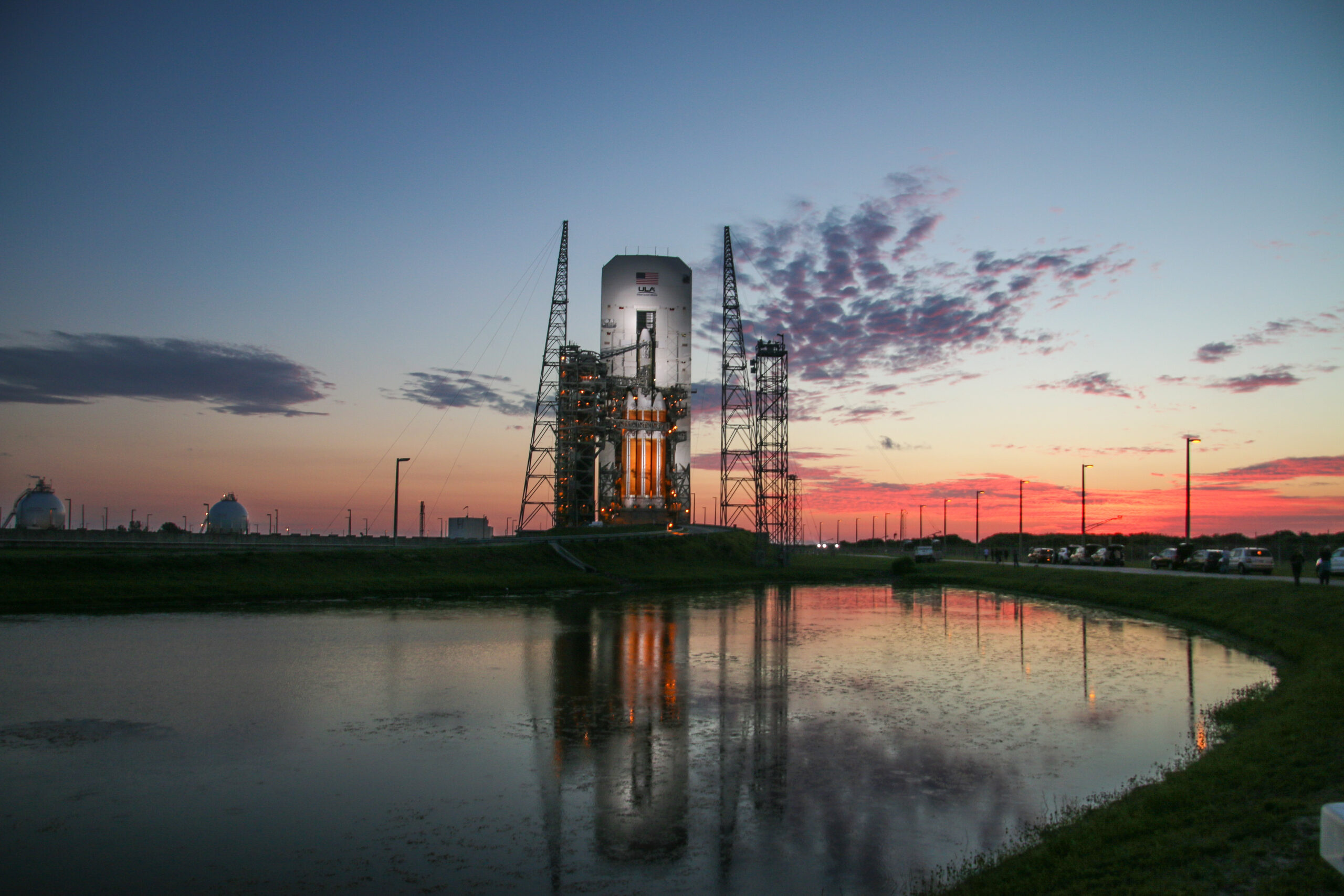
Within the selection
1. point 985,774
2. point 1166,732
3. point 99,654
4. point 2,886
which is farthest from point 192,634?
point 1166,732

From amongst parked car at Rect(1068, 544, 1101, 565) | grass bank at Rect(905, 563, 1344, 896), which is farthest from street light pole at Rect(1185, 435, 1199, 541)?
grass bank at Rect(905, 563, 1344, 896)

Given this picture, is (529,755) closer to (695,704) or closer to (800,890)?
(695,704)

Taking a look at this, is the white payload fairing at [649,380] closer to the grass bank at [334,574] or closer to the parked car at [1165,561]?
the grass bank at [334,574]

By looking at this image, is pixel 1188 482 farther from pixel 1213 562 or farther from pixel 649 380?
pixel 649 380

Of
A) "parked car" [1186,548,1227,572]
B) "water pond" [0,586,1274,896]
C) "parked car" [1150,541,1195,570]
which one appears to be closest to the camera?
"water pond" [0,586,1274,896]

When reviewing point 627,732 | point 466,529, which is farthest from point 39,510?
point 627,732

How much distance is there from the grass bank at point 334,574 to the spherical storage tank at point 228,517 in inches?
1311

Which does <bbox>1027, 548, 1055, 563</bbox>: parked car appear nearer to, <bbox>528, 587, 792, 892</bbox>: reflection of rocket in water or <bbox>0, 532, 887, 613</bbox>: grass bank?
<bbox>0, 532, 887, 613</bbox>: grass bank

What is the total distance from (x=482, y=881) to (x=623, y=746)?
5.85 m

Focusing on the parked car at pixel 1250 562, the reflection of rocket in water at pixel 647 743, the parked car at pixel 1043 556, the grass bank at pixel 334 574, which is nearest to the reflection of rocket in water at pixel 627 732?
the reflection of rocket in water at pixel 647 743

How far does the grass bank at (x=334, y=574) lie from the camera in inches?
1474

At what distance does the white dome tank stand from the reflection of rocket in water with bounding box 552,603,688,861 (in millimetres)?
72332

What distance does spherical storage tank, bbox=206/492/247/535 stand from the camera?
8544 centimetres

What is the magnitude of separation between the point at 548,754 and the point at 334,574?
122 ft
